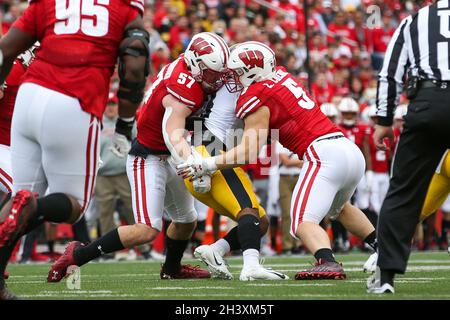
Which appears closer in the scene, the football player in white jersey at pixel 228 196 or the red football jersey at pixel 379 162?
the football player in white jersey at pixel 228 196

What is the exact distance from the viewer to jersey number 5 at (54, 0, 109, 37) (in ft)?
16.9

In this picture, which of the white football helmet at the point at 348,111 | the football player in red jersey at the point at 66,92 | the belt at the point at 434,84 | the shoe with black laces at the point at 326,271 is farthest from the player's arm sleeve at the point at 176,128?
the white football helmet at the point at 348,111

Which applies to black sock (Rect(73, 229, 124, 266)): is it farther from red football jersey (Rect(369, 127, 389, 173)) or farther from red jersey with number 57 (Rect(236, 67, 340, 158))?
red football jersey (Rect(369, 127, 389, 173))

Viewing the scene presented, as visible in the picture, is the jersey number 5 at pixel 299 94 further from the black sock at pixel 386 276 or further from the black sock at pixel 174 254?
the black sock at pixel 386 276

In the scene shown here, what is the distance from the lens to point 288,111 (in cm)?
684

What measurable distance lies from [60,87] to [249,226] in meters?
2.14

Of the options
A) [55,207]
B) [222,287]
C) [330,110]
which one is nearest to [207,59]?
[222,287]

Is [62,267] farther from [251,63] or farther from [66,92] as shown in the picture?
[66,92]

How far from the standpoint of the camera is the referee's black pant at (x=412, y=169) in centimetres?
518

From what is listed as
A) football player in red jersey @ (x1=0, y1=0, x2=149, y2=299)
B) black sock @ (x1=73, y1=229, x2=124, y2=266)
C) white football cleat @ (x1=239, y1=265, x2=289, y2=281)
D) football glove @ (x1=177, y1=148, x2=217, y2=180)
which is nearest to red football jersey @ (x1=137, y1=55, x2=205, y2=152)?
football glove @ (x1=177, y1=148, x2=217, y2=180)

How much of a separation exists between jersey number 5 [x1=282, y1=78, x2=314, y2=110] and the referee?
1479mm

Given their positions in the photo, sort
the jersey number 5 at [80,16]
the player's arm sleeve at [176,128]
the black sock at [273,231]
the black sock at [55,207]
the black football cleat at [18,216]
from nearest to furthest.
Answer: the black football cleat at [18,216] → the black sock at [55,207] → the jersey number 5 at [80,16] → the player's arm sleeve at [176,128] → the black sock at [273,231]

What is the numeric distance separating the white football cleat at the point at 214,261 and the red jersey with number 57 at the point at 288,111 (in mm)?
913
